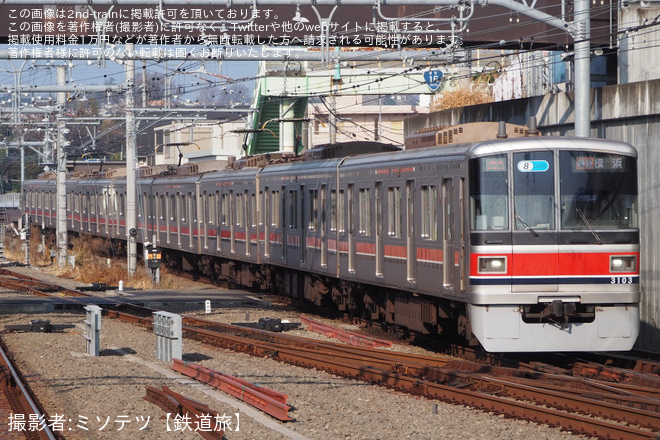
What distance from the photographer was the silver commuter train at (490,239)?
41.3 ft

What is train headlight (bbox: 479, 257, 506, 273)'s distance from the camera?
496 inches

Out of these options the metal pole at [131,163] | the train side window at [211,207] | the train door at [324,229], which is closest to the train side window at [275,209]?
the train door at [324,229]

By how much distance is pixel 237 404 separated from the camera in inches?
416

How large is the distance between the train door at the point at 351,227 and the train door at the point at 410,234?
2551mm

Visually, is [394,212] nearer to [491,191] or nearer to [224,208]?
[491,191]

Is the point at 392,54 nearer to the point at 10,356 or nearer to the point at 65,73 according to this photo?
the point at 10,356

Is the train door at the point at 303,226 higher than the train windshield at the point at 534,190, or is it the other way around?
the train windshield at the point at 534,190

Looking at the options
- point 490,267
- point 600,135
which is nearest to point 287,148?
point 600,135

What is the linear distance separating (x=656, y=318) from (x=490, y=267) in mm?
4644

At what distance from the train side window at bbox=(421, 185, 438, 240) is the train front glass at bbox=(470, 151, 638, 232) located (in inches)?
53.3

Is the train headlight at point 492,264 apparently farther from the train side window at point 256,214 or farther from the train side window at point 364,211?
the train side window at point 256,214

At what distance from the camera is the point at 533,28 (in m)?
20.8

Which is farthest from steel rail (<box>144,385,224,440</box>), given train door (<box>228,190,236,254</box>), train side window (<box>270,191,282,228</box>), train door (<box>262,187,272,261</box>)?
train door (<box>228,190,236,254</box>)

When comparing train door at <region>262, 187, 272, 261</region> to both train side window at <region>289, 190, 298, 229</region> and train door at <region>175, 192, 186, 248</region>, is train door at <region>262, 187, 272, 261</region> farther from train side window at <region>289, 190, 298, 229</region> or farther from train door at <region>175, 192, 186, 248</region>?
train door at <region>175, 192, 186, 248</region>
